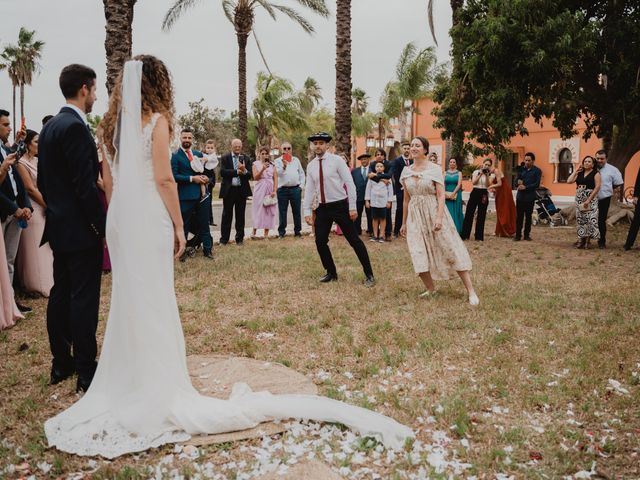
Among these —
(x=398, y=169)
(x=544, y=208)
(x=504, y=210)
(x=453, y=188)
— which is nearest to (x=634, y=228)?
(x=504, y=210)

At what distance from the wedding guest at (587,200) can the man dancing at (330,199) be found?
20.4ft

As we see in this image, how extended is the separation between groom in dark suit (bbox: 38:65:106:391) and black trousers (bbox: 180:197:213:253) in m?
5.50

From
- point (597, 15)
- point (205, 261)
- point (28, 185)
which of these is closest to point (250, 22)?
point (597, 15)

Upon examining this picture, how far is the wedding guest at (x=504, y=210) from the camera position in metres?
14.2

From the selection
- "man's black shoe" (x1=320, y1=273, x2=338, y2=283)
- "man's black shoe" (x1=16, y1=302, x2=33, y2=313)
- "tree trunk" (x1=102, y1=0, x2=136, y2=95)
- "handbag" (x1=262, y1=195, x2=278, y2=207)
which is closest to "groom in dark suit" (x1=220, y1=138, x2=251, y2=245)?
"handbag" (x1=262, y1=195, x2=278, y2=207)

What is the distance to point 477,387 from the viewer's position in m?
4.36

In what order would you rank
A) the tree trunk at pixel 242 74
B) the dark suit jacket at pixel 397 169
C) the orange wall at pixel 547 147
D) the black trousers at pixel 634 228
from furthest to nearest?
the orange wall at pixel 547 147 → the tree trunk at pixel 242 74 → the dark suit jacket at pixel 397 169 → the black trousers at pixel 634 228

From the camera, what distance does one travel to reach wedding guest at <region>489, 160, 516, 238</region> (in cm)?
1418

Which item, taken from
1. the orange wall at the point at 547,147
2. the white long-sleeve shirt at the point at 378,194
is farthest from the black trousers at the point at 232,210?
the orange wall at the point at 547,147

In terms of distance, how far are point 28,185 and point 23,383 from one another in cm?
355

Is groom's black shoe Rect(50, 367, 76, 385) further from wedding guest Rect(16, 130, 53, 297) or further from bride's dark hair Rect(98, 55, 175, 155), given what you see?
wedding guest Rect(16, 130, 53, 297)

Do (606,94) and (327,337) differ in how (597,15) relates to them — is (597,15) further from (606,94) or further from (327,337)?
(327,337)

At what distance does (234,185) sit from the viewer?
12070 millimetres

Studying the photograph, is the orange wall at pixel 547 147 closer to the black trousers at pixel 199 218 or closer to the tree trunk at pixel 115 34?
the black trousers at pixel 199 218
